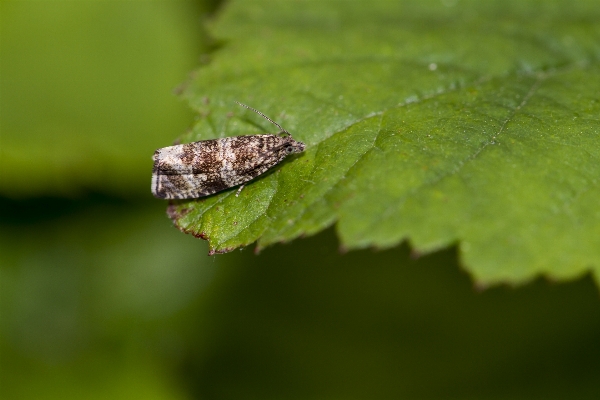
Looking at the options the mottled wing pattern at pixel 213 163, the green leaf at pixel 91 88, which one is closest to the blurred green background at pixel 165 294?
the green leaf at pixel 91 88

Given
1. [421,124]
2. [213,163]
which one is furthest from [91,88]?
[421,124]

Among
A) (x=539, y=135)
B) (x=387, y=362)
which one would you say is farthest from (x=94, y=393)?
(x=539, y=135)

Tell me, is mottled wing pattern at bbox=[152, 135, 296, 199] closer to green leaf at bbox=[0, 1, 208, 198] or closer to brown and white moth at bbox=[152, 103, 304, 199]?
brown and white moth at bbox=[152, 103, 304, 199]

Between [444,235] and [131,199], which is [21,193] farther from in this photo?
[444,235]

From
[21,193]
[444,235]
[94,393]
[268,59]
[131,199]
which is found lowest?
[94,393]

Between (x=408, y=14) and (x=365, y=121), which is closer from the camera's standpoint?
(x=365, y=121)

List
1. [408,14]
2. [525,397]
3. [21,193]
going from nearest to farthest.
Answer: [525,397], [408,14], [21,193]

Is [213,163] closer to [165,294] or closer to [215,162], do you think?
[215,162]

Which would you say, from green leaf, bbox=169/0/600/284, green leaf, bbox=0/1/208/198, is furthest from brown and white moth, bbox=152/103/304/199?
green leaf, bbox=0/1/208/198
